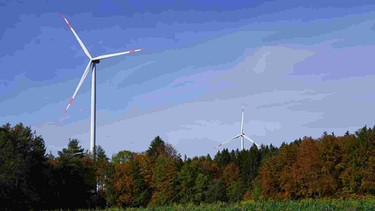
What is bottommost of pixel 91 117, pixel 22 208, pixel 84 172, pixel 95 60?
pixel 22 208

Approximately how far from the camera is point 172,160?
9706cm

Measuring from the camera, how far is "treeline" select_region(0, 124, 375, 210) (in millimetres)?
72062

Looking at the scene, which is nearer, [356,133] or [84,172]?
[356,133]

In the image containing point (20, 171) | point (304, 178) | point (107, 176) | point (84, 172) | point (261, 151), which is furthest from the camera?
point (261, 151)

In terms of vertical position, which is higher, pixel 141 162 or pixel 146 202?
pixel 141 162

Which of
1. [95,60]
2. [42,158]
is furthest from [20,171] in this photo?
[95,60]

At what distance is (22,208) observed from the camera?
7050 cm

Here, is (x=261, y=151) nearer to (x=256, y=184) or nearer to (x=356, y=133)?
(x=256, y=184)

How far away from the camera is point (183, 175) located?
92.8m

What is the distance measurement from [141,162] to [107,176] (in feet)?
20.6

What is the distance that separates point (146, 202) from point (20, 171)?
109ft

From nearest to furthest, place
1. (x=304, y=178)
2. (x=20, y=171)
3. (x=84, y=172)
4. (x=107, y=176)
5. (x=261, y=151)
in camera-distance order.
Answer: (x=20, y=171) < (x=304, y=178) < (x=84, y=172) < (x=107, y=176) < (x=261, y=151)

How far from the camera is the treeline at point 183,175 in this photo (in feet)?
236

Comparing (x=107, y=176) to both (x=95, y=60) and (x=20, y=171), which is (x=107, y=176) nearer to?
(x=95, y=60)
